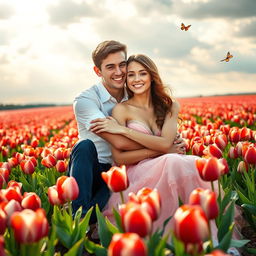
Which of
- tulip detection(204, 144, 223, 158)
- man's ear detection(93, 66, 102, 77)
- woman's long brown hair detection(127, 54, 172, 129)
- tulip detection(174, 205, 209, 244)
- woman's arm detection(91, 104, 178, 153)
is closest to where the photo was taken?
tulip detection(174, 205, 209, 244)

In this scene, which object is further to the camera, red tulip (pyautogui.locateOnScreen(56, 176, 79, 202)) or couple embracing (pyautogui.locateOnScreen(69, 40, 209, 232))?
couple embracing (pyautogui.locateOnScreen(69, 40, 209, 232))

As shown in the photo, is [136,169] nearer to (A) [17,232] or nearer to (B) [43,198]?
(B) [43,198]

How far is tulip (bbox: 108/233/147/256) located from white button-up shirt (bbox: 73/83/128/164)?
8.21 feet

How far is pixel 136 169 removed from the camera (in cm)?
347

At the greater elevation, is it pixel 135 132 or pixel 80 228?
pixel 135 132

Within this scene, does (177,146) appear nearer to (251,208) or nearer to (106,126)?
(106,126)

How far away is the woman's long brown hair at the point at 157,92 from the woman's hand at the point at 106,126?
0.55 m

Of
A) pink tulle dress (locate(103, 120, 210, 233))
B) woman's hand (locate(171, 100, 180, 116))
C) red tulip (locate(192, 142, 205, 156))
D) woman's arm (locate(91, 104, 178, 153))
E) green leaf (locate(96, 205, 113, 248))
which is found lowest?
green leaf (locate(96, 205, 113, 248))

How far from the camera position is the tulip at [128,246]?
1.41 meters

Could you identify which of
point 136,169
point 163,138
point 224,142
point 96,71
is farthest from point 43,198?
point 224,142

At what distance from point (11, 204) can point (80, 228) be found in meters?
0.69

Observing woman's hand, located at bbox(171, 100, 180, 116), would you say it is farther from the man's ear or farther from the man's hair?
the man's ear

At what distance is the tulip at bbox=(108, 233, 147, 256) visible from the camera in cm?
141

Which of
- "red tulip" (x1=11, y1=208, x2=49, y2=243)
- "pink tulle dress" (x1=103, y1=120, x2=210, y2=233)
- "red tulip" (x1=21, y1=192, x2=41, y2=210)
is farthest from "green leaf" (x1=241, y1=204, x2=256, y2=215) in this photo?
"red tulip" (x1=11, y1=208, x2=49, y2=243)
